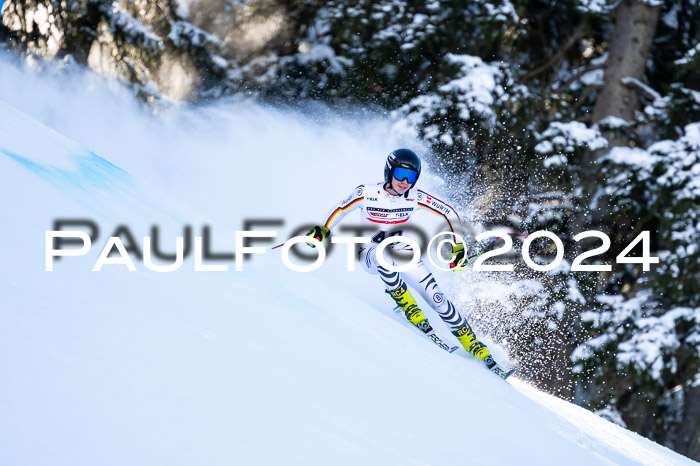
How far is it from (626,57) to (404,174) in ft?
25.1

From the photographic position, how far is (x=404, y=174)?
503 cm

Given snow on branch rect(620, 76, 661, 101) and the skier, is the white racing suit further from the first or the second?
snow on branch rect(620, 76, 661, 101)

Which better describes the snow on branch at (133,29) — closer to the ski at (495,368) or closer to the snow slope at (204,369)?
the snow slope at (204,369)

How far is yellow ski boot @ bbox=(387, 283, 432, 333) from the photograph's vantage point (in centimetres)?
568

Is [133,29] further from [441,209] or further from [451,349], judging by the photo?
[451,349]

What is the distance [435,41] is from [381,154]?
2.08 meters

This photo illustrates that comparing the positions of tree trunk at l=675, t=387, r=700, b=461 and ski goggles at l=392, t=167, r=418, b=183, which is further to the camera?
tree trunk at l=675, t=387, r=700, b=461

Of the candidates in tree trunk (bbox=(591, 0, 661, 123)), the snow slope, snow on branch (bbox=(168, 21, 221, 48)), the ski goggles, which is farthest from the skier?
snow on branch (bbox=(168, 21, 221, 48))

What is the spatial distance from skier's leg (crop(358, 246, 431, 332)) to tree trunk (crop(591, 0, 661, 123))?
262 inches

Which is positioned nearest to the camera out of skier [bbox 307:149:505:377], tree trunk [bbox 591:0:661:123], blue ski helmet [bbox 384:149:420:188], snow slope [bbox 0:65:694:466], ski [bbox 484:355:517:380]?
snow slope [bbox 0:65:694:466]

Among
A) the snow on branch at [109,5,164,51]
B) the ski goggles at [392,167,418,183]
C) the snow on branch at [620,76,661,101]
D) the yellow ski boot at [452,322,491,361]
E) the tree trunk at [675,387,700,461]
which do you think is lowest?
the tree trunk at [675,387,700,461]

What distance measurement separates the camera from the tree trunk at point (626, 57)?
11070 mm

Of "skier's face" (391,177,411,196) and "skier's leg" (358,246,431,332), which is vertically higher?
"skier's face" (391,177,411,196)

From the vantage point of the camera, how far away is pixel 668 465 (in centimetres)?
515
